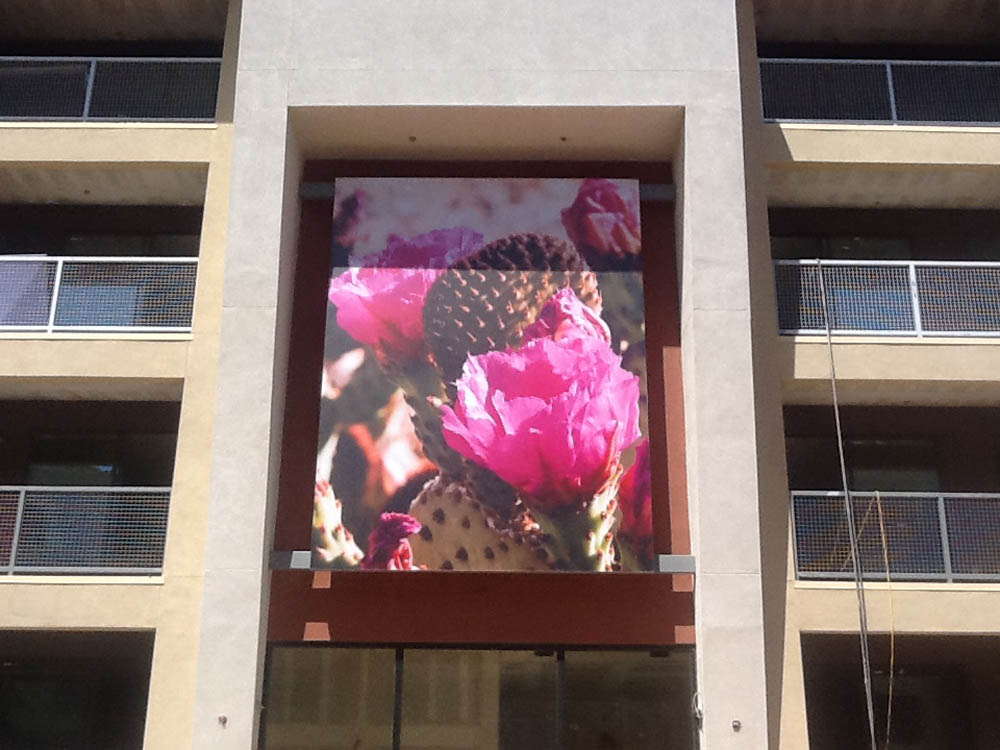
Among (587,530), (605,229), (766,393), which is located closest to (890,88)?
(605,229)

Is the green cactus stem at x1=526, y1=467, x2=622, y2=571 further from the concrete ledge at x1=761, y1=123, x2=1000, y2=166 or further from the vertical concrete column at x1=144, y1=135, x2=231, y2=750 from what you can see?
the concrete ledge at x1=761, y1=123, x2=1000, y2=166

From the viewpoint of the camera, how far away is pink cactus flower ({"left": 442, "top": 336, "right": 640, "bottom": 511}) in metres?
15.6

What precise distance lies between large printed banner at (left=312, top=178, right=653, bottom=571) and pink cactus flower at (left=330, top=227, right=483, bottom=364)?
2 centimetres

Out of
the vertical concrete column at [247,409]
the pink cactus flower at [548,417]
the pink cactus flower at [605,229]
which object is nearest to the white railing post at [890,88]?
the pink cactus flower at [605,229]

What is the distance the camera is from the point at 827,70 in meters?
18.8

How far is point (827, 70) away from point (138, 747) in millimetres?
16049

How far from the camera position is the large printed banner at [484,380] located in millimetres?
15414

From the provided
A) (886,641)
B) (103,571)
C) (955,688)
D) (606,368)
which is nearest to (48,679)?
(103,571)

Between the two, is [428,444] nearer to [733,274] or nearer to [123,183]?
[733,274]

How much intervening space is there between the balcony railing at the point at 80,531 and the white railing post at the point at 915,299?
11.3m

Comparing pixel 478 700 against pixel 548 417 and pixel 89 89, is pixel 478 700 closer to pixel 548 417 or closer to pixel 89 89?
pixel 548 417

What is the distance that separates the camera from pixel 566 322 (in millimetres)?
16422

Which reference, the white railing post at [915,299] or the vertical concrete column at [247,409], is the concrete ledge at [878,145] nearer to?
the white railing post at [915,299]

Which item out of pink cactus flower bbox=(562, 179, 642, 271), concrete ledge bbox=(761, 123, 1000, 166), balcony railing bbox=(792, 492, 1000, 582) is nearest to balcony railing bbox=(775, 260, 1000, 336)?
concrete ledge bbox=(761, 123, 1000, 166)
